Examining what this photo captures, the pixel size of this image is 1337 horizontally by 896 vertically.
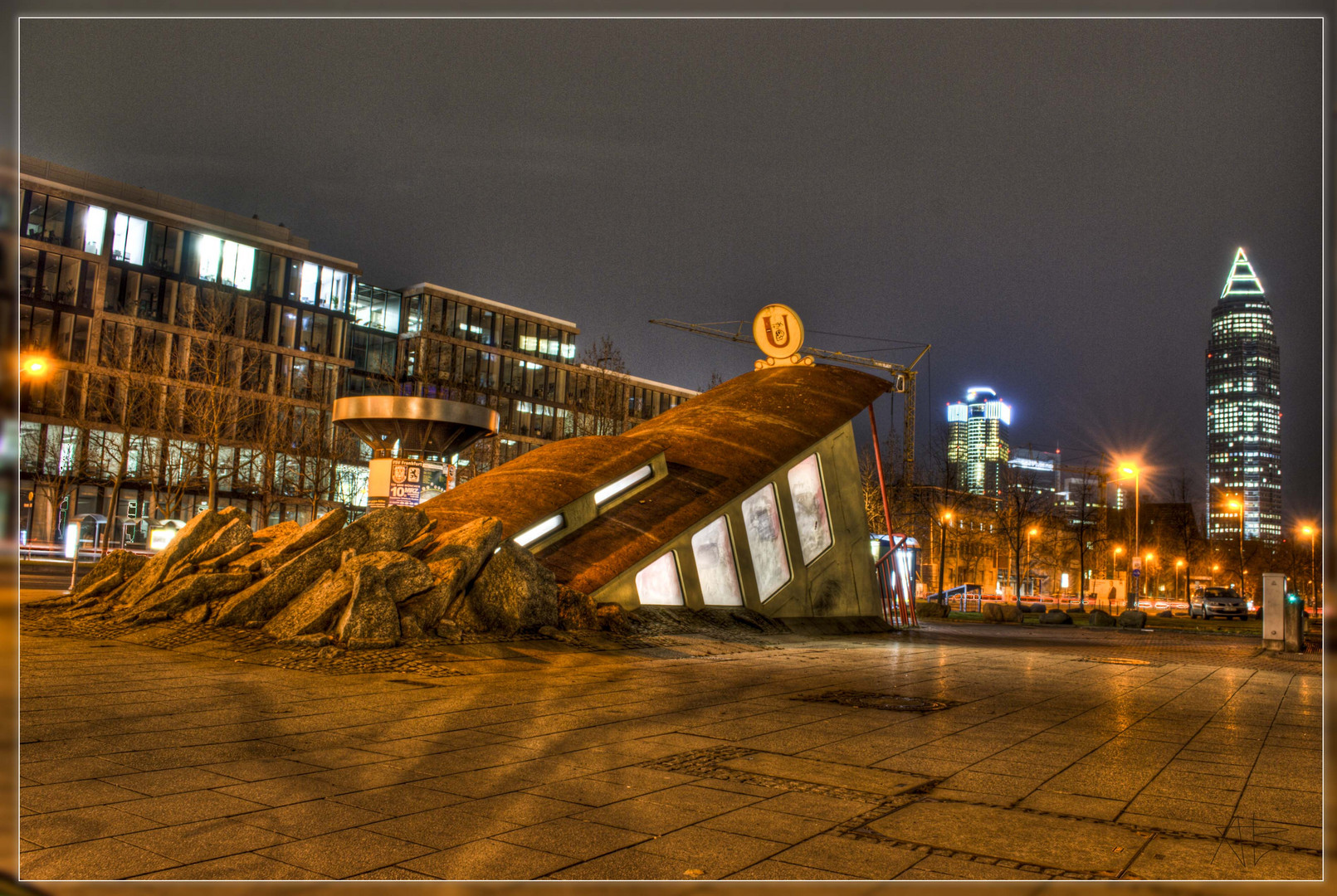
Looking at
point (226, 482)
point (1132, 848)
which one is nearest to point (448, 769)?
point (1132, 848)

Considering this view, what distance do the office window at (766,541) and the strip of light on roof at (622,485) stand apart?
2268mm

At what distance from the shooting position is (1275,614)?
23.5 meters

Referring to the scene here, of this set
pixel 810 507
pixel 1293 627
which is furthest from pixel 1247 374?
pixel 1293 627

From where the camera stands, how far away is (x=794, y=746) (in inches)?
297

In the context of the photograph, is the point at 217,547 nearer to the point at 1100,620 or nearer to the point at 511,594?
the point at 511,594

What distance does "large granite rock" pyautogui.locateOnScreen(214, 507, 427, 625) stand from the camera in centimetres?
1305

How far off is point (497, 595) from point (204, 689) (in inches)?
216

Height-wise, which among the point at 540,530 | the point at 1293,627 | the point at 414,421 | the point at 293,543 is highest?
the point at 414,421

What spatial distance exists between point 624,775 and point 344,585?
7.68 m

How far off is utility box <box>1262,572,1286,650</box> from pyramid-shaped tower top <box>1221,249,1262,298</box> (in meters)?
22.4

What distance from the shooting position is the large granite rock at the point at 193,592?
1349 cm

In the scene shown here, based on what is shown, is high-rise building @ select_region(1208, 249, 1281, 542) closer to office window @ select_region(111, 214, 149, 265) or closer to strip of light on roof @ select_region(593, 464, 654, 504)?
strip of light on roof @ select_region(593, 464, 654, 504)

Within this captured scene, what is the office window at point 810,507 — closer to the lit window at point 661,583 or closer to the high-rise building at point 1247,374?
the lit window at point 661,583

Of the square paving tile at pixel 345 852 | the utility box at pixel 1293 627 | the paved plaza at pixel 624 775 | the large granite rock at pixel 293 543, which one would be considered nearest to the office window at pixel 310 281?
the large granite rock at pixel 293 543
